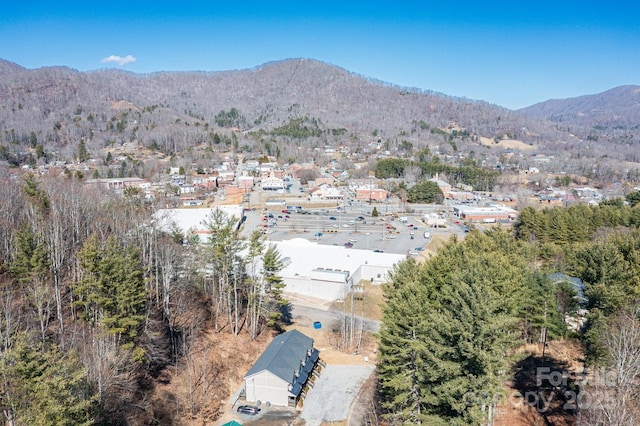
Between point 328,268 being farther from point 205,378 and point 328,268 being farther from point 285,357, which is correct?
point 205,378

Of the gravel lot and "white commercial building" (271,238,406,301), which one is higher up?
"white commercial building" (271,238,406,301)

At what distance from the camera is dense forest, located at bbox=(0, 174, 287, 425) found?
7336 millimetres

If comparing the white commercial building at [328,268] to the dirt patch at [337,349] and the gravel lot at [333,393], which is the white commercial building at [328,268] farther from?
the gravel lot at [333,393]

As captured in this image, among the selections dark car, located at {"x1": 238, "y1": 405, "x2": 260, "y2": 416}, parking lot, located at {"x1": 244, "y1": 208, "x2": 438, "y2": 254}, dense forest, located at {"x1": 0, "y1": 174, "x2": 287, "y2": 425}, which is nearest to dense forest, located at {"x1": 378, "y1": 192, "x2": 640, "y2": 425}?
dark car, located at {"x1": 238, "y1": 405, "x2": 260, "y2": 416}

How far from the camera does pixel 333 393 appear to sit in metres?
15.1

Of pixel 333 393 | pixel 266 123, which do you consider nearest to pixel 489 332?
pixel 333 393

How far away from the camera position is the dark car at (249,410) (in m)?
13.8

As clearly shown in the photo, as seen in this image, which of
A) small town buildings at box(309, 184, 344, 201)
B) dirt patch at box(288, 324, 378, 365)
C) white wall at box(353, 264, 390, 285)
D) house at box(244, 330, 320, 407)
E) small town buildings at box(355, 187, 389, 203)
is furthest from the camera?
small town buildings at box(355, 187, 389, 203)

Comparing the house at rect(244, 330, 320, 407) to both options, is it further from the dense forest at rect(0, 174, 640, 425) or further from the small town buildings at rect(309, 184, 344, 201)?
the small town buildings at rect(309, 184, 344, 201)

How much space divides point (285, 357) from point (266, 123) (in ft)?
471

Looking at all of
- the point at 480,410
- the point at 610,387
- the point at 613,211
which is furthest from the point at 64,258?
the point at 613,211

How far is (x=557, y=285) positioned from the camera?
1647 cm

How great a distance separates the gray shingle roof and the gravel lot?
1068 millimetres

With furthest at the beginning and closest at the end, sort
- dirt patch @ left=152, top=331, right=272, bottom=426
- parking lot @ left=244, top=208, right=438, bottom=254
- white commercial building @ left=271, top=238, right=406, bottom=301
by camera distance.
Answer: parking lot @ left=244, top=208, right=438, bottom=254 → white commercial building @ left=271, top=238, right=406, bottom=301 → dirt patch @ left=152, top=331, right=272, bottom=426
